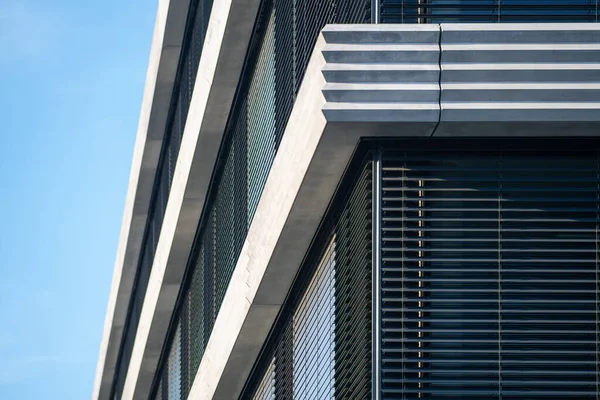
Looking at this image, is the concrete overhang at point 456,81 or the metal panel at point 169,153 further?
the metal panel at point 169,153

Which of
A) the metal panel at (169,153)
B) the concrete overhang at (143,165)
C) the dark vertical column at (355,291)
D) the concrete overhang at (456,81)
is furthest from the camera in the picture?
the concrete overhang at (143,165)

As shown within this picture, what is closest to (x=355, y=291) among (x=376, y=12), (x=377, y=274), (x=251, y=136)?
(x=377, y=274)

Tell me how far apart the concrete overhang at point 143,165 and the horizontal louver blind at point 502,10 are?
15904 millimetres

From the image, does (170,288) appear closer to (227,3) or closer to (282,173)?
(227,3)

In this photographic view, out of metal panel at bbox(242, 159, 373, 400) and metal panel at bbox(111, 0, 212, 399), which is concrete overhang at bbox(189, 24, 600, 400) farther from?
metal panel at bbox(111, 0, 212, 399)

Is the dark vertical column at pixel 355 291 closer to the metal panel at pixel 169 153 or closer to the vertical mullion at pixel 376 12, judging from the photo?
the vertical mullion at pixel 376 12

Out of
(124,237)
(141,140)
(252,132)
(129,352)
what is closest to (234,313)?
(252,132)

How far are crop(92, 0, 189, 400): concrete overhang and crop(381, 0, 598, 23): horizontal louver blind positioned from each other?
15.9 m

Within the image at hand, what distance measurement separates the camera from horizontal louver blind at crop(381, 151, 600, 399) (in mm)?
12719

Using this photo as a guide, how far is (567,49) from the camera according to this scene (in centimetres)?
1274

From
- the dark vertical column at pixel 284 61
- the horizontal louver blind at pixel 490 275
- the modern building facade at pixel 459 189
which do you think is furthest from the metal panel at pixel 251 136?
the horizontal louver blind at pixel 490 275

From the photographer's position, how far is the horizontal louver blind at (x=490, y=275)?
12719mm

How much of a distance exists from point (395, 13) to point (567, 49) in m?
1.65

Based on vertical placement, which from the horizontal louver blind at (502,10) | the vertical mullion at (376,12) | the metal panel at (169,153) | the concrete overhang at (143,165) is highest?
the concrete overhang at (143,165)
